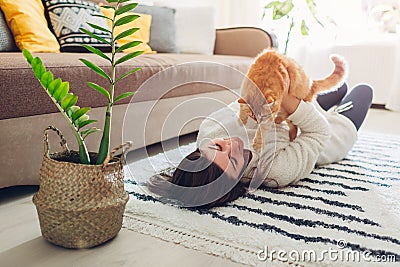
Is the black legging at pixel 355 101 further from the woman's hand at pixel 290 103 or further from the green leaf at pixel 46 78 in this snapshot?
the green leaf at pixel 46 78

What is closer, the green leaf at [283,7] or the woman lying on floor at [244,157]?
the woman lying on floor at [244,157]

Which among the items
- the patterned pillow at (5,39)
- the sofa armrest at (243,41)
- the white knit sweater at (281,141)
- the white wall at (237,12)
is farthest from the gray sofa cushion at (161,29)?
the white wall at (237,12)

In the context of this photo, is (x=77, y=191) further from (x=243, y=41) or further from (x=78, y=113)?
(x=243, y=41)

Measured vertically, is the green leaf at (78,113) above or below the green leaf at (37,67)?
below

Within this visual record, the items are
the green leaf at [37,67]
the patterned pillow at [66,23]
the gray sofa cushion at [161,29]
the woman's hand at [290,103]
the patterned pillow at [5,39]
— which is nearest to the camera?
the green leaf at [37,67]

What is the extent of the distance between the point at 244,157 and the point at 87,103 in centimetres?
53

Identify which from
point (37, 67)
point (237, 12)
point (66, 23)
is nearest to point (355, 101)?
point (66, 23)

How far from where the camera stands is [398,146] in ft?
6.50

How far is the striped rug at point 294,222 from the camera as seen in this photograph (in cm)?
88

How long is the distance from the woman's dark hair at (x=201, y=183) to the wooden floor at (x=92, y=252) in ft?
0.63

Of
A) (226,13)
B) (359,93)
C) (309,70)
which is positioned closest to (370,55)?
(309,70)

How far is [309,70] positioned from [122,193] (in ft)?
9.71

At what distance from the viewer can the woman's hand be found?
1237 millimetres

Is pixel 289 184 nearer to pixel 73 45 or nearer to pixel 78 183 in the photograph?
pixel 78 183
